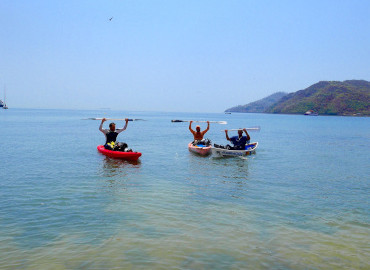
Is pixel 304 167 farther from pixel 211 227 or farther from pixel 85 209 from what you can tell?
pixel 85 209

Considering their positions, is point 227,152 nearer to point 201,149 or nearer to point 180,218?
point 201,149

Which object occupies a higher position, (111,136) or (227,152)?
(111,136)

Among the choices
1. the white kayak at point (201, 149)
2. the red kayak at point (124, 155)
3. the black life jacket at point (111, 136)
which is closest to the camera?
the red kayak at point (124, 155)

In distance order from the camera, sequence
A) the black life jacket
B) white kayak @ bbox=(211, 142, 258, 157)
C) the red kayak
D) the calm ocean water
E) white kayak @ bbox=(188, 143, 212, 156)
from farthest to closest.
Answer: white kayak @ bbox=(188, 143, 212, 156) → white kayak @ bbox=(211, 142, 258, 157) → the black life jacket → the red kayak → the calm ocean water

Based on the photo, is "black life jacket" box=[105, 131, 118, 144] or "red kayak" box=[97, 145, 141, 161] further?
"black life jacket" box=[105, 131, 118, 144]

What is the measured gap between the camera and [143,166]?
21844 millimetres

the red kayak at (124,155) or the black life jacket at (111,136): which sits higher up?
the black life jacket at (111,136)

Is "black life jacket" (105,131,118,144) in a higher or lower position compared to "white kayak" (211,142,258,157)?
higher

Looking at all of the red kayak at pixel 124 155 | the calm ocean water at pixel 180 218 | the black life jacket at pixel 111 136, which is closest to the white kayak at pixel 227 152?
the calm ocean water at pixel 180 218

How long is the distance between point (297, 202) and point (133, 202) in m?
7.15

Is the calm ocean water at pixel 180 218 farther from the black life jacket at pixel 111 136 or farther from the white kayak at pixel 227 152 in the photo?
the white kayak at pixel 227 152

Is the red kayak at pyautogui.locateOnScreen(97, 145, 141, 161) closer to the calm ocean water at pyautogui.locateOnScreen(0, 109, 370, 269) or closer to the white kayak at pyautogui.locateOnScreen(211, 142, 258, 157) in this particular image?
the calm ocean water at pyautogui.locateOnScreen(0, 109, 370, 269)

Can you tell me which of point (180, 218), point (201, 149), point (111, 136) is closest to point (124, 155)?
point (111, 136)

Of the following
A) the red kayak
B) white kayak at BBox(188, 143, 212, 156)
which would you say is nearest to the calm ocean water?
the red kayak
